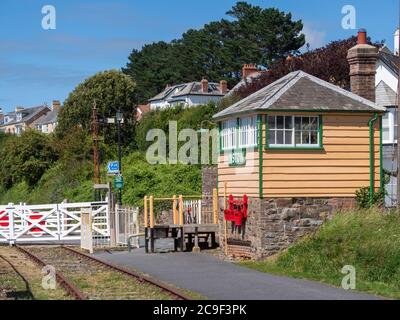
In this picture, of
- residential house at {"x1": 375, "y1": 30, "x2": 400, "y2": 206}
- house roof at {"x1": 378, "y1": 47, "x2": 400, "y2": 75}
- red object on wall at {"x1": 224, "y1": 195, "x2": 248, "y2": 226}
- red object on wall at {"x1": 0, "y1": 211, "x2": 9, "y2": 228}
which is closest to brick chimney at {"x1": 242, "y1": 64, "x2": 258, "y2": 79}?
house roof at {"x1": 378, "y1": 47, "x2": 400, "y2": 75}

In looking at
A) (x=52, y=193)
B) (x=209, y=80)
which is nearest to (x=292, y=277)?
(x=52, y=193)

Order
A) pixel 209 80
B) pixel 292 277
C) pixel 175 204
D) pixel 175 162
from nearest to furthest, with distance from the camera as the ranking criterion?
pixel 292 277
pixel 175 204
pixel 175 162
pixel 209 80

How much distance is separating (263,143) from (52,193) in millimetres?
35621

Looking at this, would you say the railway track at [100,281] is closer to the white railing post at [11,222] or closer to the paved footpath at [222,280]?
the paved footpath at [222,280]

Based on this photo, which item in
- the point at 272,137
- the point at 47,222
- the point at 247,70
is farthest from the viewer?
the point at 247,70

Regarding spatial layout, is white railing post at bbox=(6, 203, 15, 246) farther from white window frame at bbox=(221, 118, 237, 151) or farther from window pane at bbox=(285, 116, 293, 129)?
window pane at bbox=(285, 116, 293, 129)

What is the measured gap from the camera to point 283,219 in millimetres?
22266

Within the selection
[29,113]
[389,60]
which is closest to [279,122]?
[389,60]

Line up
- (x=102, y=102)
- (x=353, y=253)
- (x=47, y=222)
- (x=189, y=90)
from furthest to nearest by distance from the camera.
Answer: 1. (x=189, y=90)
2. (x=102, y=102)
3. (x=47, y=222)
4. (x=353, y=253)

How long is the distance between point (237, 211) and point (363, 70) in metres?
5.66

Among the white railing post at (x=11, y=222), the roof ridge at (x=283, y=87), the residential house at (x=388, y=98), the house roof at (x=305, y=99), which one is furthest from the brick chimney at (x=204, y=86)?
the house roof at (x=305, y=99)

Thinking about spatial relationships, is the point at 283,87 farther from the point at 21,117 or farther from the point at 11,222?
the point at 21,117

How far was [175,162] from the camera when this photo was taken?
1779 inches
